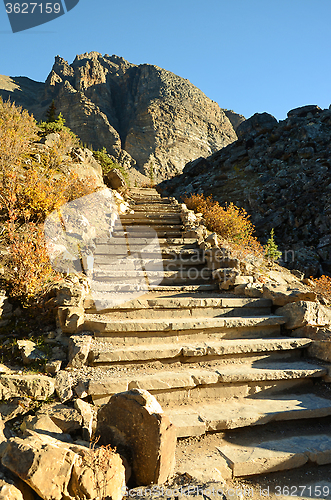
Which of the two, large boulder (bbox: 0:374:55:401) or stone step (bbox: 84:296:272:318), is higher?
stone step (bbox: 84:296:272:318)

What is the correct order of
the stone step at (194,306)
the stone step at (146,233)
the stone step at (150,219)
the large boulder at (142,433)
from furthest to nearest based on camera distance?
the stone step at (150,219)
the stone step at (146,233)
the stone step at (194,306)
the large boulder at (142,433)

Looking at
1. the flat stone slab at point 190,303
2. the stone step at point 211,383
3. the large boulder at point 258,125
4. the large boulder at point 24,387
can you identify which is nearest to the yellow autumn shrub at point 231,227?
the flat stone slab at point 190,303

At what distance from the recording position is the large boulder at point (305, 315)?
3.96m

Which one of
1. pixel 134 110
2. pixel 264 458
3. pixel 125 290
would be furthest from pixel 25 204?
pixel 134 110

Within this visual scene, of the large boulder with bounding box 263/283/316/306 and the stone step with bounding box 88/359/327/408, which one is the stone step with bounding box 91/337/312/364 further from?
the large boulder with bounding box 263/283/316/306

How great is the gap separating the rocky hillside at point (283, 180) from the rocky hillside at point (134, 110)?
14268 mm

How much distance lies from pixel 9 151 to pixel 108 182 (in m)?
5.28

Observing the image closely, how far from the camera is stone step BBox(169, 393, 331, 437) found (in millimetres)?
2707

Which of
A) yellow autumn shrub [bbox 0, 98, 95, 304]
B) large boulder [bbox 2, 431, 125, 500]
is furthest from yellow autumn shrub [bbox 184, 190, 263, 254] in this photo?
large boulder [bbox 2, 431, 125, 500]

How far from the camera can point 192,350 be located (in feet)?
11.2

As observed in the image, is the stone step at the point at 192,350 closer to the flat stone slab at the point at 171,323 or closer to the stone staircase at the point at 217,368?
the stone staircase at the point at 217,368

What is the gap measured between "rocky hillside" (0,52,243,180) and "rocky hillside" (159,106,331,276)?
14.3 m

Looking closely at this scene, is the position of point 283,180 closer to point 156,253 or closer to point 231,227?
point 231,227

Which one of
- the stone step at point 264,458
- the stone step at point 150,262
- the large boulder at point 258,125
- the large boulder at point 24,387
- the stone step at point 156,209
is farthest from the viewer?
the large boulder at point 258,125
